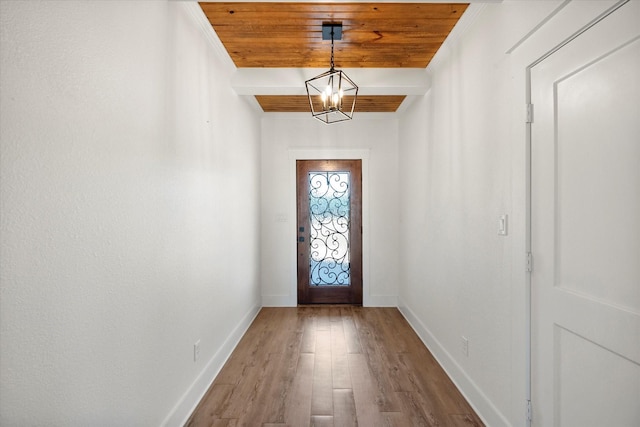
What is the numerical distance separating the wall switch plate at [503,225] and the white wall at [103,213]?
1.89m

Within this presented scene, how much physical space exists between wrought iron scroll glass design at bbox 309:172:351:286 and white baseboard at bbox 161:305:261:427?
149cm

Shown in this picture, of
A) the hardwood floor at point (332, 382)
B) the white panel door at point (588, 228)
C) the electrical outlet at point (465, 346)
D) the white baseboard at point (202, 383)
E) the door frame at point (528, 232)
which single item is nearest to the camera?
the white panel door at point (588, 228)

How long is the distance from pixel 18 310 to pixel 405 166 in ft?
12.8

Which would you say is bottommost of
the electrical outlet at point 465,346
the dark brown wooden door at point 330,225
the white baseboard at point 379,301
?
the white baseboard at point 379,301

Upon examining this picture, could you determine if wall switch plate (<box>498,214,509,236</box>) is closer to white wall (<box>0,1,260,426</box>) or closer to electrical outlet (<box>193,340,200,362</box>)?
white wall (<box>0,1,260,426</box>)

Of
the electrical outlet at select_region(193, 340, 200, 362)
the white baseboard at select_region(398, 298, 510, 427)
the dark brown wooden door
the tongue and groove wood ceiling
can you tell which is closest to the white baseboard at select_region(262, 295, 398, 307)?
the dark brown wooden door

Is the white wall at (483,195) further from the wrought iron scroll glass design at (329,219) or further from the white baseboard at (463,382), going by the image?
the wrought iron scroll glass design at (329,219)

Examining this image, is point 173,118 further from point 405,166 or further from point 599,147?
point 405,166

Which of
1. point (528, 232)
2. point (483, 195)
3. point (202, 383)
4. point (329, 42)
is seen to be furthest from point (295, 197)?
point (528, 232)

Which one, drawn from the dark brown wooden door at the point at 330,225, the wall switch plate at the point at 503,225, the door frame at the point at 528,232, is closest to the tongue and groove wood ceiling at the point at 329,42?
the door frame at the point at 528,232

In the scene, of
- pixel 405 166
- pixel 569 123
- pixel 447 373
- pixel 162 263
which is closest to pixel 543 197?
pixel 569 123

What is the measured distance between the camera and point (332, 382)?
2527 millimetres

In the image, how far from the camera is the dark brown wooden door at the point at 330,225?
4.58 m

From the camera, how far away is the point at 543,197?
1.56 metres
